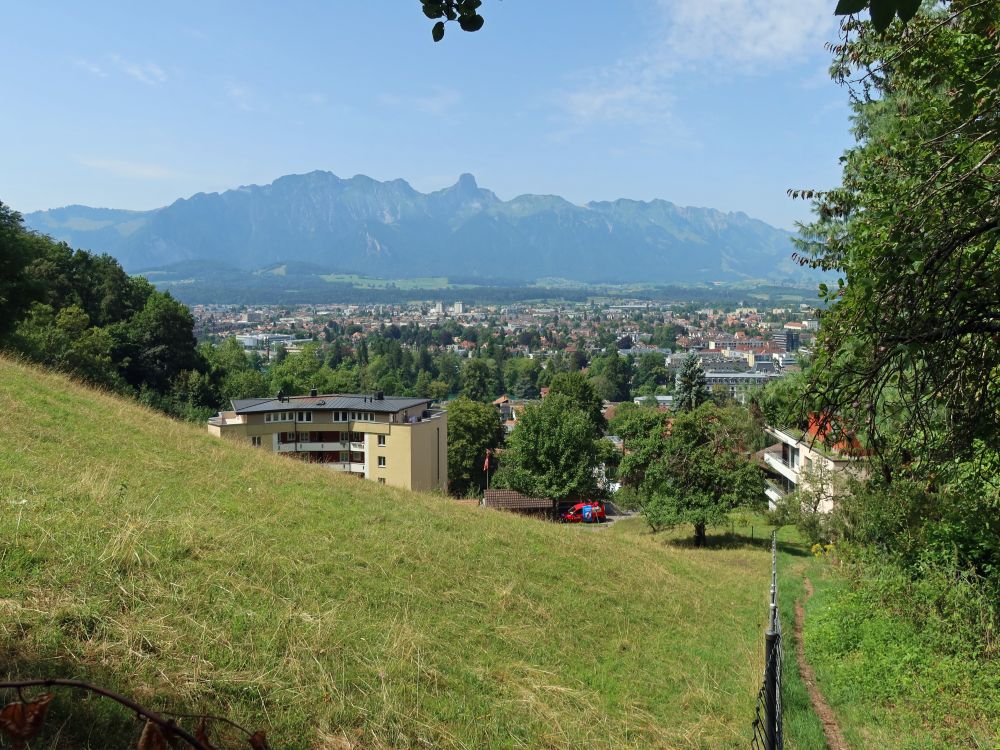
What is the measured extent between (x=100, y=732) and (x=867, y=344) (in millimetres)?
5458

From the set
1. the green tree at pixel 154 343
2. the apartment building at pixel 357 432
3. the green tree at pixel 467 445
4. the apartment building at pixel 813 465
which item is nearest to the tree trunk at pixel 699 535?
the apartment building at pixel 813 465

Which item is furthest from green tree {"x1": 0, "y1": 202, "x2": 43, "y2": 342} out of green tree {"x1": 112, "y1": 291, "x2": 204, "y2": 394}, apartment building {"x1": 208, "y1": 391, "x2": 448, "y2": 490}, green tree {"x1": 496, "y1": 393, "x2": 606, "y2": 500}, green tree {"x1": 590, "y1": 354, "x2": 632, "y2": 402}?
green tree {"x1": 590, "y1": 354, "x2": 632, "y2": 402}

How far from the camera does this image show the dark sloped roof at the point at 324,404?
3534cm

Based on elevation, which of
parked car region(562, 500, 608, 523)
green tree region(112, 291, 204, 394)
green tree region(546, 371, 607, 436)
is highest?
green tree region(112, 291, 204, 394)

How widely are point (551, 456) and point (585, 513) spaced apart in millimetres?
3932

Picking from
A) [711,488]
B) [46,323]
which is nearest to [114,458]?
[711,488]

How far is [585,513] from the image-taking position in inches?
1401

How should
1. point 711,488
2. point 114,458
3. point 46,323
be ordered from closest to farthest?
point 114,458 → point 711,488 → point 46,323

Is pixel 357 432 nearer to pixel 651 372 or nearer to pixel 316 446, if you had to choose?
pixel 316 446

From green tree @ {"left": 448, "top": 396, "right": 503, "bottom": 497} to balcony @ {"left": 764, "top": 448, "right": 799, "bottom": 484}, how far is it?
17.9 meters

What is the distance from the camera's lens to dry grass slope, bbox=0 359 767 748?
5055 mm

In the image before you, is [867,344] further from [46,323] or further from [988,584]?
[46,323]

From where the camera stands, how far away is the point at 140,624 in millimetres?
5383

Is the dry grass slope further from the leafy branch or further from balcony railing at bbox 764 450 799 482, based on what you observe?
balcony railing at bbox 764 450 799 482
